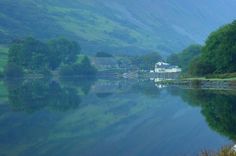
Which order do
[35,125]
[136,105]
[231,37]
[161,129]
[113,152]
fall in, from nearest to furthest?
[113,152] < [161,129] < [35,125] < [136,105] < [231,37]

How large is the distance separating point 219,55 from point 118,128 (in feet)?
174

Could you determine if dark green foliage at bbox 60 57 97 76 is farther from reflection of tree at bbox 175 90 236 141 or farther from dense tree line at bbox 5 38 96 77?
reflection of tree at bbox 175 90 236 141

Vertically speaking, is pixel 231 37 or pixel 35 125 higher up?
pixel 231 37

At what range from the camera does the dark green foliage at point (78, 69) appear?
186m

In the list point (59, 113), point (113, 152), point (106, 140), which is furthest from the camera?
point (59, 113)

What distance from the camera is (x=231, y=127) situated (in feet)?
118

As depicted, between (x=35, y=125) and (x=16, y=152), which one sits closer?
(x=16, y=152)

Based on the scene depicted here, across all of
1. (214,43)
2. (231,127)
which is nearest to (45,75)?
(214,43)

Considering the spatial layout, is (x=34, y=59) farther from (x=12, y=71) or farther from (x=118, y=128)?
(x=118, y=128)

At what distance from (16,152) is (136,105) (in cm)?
3295

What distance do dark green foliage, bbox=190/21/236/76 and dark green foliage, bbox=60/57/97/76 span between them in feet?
297

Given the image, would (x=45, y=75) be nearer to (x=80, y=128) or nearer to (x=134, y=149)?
(x=80, y=128)

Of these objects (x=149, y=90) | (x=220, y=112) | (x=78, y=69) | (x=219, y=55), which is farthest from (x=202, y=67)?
(x=78, y=69)

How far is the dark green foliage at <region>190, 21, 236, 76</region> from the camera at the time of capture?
3531 inches
